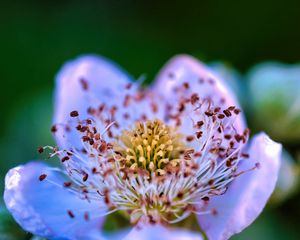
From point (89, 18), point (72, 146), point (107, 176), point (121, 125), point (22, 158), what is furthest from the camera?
point (89, 18)

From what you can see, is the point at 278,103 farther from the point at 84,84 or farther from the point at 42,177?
the point at 42,177

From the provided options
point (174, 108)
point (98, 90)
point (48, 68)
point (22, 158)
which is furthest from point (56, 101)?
point (48, 68)

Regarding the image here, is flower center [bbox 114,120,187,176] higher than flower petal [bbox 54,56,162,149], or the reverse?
flower petal [bbox 54,56,162,149]

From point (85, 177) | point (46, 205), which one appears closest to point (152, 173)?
point (85, 177)

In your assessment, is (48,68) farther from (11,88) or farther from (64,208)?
(64,208)


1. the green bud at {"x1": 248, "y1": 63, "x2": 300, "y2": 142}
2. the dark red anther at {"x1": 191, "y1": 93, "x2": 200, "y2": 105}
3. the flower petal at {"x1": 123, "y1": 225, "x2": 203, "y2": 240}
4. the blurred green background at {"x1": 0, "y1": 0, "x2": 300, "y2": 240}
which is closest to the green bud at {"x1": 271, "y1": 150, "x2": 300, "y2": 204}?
the green bud at {"x1": 248, "y1": 63, "x2": 300, "y2": 142}

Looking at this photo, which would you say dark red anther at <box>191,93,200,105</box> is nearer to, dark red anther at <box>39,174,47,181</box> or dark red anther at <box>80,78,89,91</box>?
dark red anther at <box>80,78,89,91</box>

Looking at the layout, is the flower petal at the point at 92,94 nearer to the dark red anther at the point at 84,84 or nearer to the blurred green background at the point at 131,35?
the dark red anther at the point at 84,84
